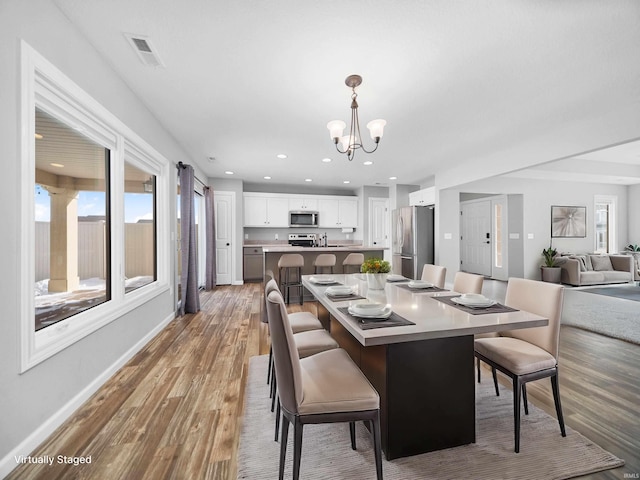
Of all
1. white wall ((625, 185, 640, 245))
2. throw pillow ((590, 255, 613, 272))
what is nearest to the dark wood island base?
throw pillow ((590, 255, 613, 272))

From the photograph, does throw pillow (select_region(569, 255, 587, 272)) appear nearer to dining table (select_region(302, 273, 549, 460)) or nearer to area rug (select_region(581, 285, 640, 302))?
area rug (select_region(581, 285, 640, 302))

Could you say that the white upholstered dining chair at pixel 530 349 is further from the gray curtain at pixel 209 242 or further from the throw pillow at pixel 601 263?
the throw pillow at pixel 601 263

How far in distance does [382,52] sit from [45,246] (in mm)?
2598

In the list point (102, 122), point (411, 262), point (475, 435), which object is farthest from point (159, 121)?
point (411, 262)

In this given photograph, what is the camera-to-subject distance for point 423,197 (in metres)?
6.58

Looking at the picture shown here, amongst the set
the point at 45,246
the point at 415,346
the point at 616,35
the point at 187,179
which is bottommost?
the point at 415,346

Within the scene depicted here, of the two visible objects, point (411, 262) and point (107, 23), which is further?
point (411, 262)

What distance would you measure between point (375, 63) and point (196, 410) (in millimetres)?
2797

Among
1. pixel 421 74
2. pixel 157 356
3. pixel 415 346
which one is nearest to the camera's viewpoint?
pixel 415 346

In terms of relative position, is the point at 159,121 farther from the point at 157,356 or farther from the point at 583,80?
the point at 583,80

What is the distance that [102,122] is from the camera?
2191 millimetres

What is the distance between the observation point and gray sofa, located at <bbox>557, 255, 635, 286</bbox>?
584 cm

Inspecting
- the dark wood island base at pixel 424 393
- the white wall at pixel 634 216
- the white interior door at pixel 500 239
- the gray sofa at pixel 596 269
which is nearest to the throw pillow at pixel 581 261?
the gray sofa at pixel 596 269

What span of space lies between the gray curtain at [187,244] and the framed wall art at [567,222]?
25.2 ft
